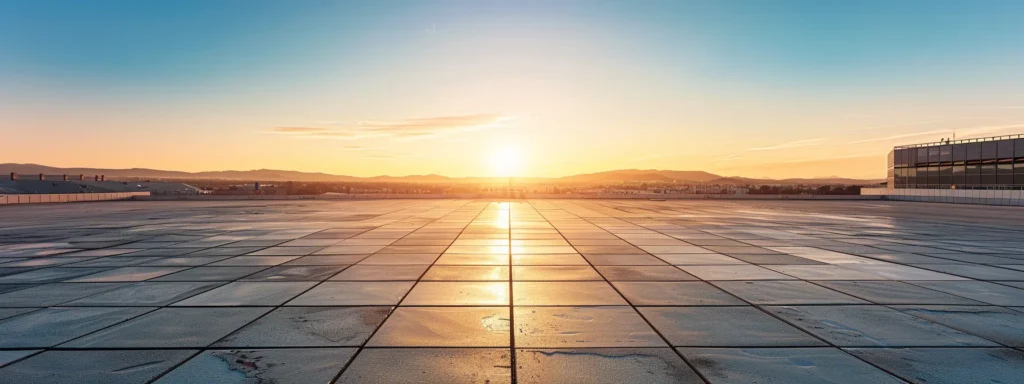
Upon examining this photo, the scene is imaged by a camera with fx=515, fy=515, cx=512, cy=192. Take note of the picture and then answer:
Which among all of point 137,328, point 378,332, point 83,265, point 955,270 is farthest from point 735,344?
point 83,265

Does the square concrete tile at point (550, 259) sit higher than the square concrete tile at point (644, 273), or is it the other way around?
the square concrete tile at point (550, 259)

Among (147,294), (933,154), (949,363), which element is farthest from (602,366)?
(933,154)

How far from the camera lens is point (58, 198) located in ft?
151

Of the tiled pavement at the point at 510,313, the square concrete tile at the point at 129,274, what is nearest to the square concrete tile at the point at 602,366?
the tiled pavement at the point at 510,313

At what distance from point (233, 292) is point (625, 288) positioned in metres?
6.54

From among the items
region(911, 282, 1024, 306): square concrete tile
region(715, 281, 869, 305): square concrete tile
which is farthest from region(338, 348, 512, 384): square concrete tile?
region(911, 282, 1024, 306): square concrete tile

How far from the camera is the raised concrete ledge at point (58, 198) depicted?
1649 inches

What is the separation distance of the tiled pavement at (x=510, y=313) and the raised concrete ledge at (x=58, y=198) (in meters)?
38.3

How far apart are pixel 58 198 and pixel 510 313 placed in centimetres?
5616

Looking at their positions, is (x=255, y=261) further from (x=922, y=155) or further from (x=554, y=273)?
(x=922, y=155)

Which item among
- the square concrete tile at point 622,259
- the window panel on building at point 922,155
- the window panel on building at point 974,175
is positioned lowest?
the square concrete tile at point 622,259

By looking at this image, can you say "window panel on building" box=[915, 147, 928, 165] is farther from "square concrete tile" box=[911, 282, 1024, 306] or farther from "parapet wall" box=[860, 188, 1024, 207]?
"square concrete tile" box=[911, 282, 1024, 306]

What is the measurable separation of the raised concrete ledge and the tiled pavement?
38323 millimetres

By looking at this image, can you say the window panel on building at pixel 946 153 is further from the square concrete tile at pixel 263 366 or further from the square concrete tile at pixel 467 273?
the square concrete tile at pixel 263 366
